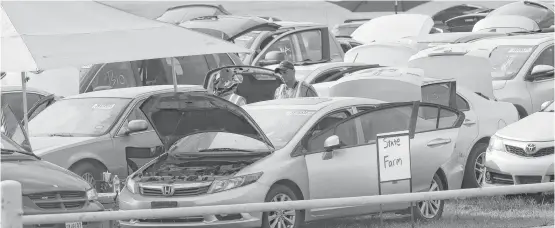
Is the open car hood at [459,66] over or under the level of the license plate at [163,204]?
over

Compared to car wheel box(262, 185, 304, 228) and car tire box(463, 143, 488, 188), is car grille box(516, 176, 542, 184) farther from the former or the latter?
car wheel box(262, 185, 304, 228)

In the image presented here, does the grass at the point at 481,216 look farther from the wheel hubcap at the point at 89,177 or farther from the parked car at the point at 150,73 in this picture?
the parked car at the point at 150,73

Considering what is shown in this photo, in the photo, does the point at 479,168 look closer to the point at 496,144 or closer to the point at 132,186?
the point at 496,144

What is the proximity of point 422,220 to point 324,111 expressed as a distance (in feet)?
5.25

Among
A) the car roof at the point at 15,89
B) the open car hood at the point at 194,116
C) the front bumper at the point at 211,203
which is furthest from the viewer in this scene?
the car roof at the point at 15,89

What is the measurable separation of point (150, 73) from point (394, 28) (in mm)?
8760

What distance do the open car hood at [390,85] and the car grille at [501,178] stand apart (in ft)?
4.90

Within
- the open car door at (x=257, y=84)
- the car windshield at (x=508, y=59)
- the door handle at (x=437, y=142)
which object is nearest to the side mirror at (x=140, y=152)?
the open car door at (x=257, y=84)

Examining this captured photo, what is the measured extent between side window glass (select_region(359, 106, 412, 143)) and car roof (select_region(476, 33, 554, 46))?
6.67m

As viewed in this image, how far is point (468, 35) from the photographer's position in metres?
22.2

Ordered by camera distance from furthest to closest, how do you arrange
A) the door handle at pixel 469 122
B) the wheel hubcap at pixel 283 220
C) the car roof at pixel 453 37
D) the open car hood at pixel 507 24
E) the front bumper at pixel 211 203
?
the open car hood at pixel 507 24 → the car roof at pixel 453 37 → the door handle at pixel 469 122 → the wheel hubcap at pixel 283 220 → the front bumper at pixel 211 203

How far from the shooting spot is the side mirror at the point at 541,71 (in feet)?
60.5

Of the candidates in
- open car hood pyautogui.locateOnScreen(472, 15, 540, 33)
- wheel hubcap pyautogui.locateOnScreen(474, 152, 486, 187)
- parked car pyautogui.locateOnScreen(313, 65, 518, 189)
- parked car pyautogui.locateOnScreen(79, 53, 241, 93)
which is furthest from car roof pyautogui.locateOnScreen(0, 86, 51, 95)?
open car hood pyautogui.locateOnScreen(472, 15, 540, 33)

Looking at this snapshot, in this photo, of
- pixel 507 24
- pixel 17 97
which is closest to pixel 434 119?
pixel 17 97
